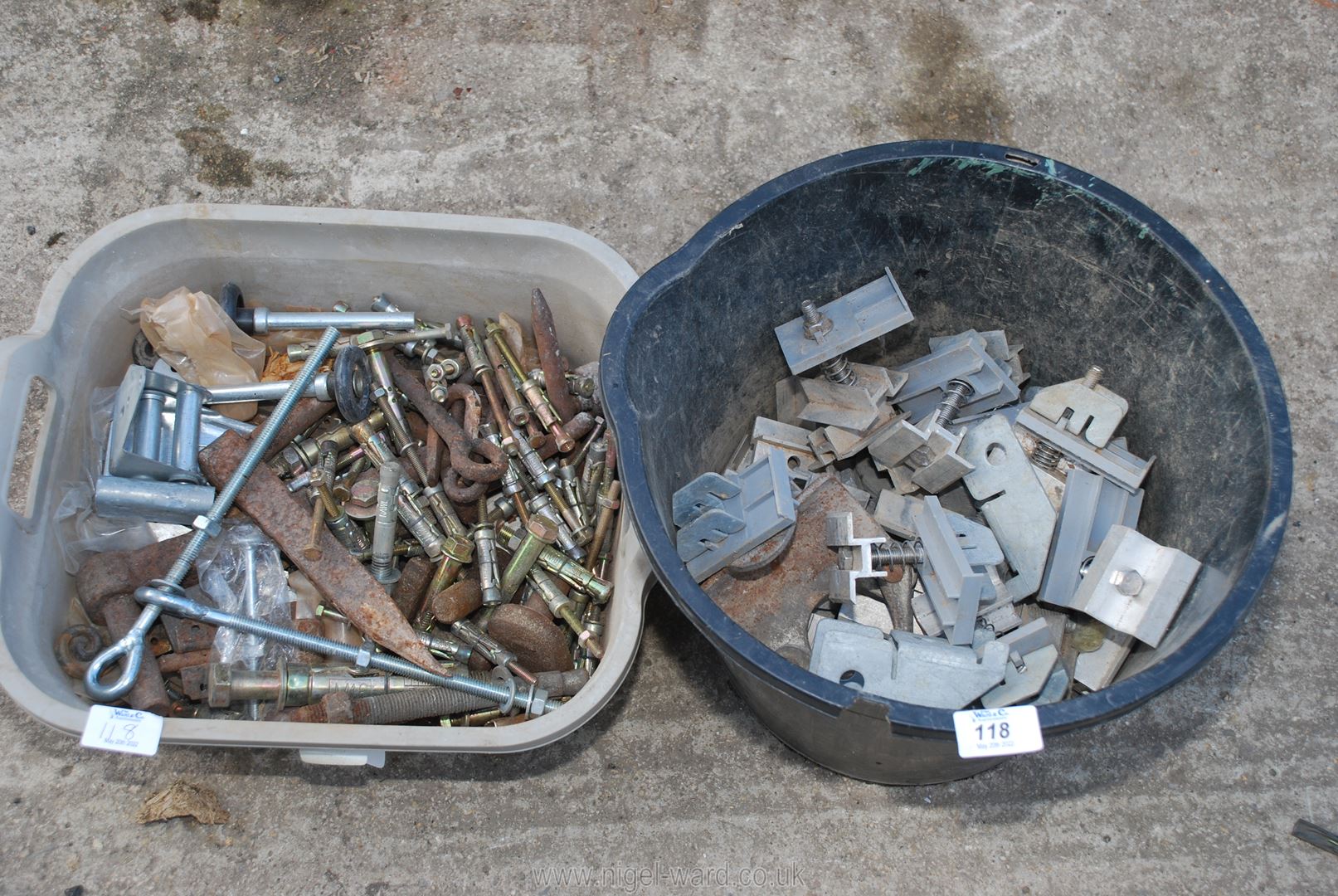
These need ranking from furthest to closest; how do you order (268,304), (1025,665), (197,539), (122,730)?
(268,304)
(197,539)
(1025,665)
(122,730)

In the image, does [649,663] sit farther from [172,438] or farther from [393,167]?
[393,167]

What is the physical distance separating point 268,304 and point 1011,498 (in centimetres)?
154

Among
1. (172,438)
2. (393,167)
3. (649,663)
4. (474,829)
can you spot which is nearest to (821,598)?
(649,663)

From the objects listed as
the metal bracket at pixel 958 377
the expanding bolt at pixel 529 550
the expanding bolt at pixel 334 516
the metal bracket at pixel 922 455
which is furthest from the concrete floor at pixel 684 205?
the metal bracket at pixel 958 377

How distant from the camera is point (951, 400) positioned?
5.87 feet

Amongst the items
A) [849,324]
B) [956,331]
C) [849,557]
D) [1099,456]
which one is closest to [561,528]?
[849,557]

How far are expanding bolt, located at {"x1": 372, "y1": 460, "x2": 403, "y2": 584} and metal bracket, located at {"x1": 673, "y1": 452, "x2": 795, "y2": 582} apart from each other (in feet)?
1.77

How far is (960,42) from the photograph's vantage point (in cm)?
254

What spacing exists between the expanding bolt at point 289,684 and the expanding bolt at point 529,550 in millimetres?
234

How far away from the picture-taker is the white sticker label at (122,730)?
1469mm

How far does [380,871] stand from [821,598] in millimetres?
908

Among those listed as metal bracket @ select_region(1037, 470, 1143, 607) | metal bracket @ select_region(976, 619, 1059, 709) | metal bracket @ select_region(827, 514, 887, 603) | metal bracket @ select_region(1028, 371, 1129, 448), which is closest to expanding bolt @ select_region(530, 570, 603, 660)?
metal bracket @ select_region(827, 514, 887, 603)

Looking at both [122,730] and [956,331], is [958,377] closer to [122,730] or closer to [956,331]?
[956,331]

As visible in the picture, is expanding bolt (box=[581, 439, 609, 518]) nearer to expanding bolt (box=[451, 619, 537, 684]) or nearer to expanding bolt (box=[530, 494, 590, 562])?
expanding bolt (box=[530, 494, 590, 562])
